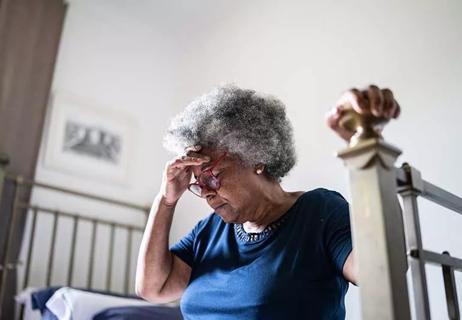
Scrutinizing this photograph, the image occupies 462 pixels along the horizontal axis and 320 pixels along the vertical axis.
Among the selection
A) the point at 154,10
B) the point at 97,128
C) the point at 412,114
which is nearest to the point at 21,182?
the point at 97,128

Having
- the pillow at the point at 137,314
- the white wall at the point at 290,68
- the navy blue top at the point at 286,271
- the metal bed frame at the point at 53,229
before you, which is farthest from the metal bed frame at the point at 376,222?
the metal bed frame at the point at 53,229

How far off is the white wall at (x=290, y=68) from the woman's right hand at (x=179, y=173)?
2.77 feet

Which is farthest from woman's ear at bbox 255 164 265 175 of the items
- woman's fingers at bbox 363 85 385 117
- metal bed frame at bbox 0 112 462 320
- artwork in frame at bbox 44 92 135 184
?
artwork in frame at bbox 44 92 135 184

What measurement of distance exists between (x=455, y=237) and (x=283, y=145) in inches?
27.6

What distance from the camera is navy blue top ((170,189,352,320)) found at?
94 cm

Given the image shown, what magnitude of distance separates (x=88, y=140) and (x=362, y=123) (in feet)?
7.29

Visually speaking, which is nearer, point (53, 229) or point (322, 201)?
point (322, 201)

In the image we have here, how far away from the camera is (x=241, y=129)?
1174mm

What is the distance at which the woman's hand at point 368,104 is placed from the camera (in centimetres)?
58

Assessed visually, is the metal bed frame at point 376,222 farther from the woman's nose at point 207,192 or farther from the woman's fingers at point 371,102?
the woman's nose at point 207,192

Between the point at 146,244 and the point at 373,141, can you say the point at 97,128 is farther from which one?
the point at 373,141

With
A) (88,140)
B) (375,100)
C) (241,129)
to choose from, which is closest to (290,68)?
(88,140)

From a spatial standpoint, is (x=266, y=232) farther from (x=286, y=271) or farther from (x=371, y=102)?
(x=371, y=102)

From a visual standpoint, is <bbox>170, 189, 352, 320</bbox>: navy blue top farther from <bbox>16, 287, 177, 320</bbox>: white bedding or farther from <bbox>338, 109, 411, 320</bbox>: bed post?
<bbox>16, 287, 177, 320</bbox>: white bedding
